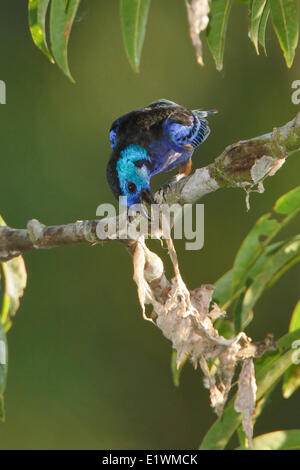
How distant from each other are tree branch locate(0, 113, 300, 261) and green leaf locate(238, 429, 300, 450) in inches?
28.7

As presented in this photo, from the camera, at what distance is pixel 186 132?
3359 millimetres

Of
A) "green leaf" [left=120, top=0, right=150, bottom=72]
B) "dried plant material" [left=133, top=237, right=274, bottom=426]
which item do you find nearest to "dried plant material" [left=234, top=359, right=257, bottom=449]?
"dried plant material" [left=133, top=237, right=274, bottom=426]

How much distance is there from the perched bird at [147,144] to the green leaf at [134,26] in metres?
1.22

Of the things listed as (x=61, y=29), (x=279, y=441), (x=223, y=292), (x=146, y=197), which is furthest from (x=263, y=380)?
(x=61, y=29)

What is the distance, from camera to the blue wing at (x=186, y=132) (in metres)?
3.29

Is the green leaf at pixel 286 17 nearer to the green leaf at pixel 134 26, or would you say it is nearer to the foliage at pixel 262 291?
the green leaf at pixel 134 26

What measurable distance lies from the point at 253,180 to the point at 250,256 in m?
0.49

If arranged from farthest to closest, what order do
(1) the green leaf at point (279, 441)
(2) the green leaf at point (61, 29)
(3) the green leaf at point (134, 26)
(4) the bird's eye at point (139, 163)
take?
(4) the bird's eye at point (139, 163), (1) the green leaf at point (279, 441), (2) the green leaf at point (61, 29), (3) the green leaf at point (134, 26)

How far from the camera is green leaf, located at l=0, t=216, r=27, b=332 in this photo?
2.33 meters

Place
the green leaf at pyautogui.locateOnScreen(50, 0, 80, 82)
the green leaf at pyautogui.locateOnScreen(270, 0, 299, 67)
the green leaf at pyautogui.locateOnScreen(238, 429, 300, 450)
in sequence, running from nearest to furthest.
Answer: the green leaf at pyautogui.locateOnScreen(50, 0, 80, 82) < the green leaf at pyautogui.locateOnScreen(270, 0, 299, 67) < the green leaf at pyautogui.locateOnScreen(238, 429, 300, 450)

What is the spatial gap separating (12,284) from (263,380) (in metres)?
0.87

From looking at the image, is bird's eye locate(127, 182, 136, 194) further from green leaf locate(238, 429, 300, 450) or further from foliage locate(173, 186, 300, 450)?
green leaf locate(238, 429, 300, 450)

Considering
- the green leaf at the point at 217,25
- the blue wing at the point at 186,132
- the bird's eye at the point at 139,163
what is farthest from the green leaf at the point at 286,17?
the blue wing at the point at 186,132

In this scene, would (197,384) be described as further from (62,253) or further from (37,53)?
(37,53)
